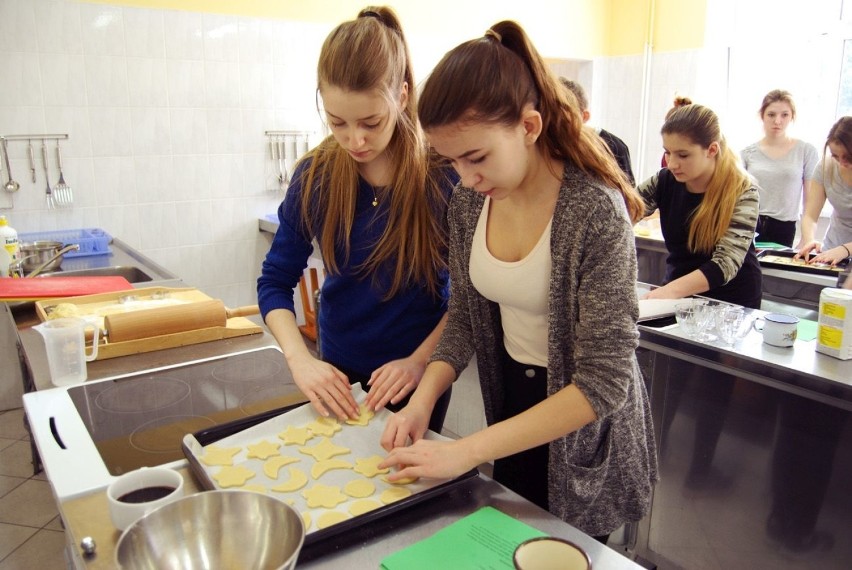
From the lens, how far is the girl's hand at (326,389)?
105 cm

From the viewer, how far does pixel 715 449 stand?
69.9 inches

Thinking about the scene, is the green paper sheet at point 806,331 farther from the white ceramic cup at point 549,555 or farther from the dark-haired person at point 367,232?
the white ceramic cup at point 549,555

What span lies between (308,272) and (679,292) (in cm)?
214

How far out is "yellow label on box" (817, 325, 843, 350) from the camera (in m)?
1.55

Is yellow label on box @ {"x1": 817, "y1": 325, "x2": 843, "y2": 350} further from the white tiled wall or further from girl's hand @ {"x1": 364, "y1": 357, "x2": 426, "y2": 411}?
the white tiled wall

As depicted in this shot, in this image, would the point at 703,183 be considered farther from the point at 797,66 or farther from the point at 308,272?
the point at 797,66

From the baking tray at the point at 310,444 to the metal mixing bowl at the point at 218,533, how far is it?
0.20ft

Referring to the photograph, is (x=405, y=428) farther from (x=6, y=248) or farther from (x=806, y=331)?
(x=6, y=248)

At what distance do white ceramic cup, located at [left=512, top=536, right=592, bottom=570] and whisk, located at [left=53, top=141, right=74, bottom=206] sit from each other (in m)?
3.10

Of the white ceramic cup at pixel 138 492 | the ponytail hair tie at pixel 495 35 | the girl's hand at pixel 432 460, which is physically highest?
the ponytail hair tie at pixel 495 35

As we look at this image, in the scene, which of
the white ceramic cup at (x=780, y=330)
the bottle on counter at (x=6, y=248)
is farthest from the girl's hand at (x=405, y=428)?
the bottle on counter at (x=6, y=248)

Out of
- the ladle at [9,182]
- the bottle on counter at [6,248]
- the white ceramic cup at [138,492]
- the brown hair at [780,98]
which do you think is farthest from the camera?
the brown hair at [780,98]

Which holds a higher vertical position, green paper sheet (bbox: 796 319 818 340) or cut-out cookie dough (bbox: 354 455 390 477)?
cut-out cookie dough (bbox: 354 455 390 477)

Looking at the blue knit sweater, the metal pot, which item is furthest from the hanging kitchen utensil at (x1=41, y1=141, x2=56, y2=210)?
the blue knit sweater
